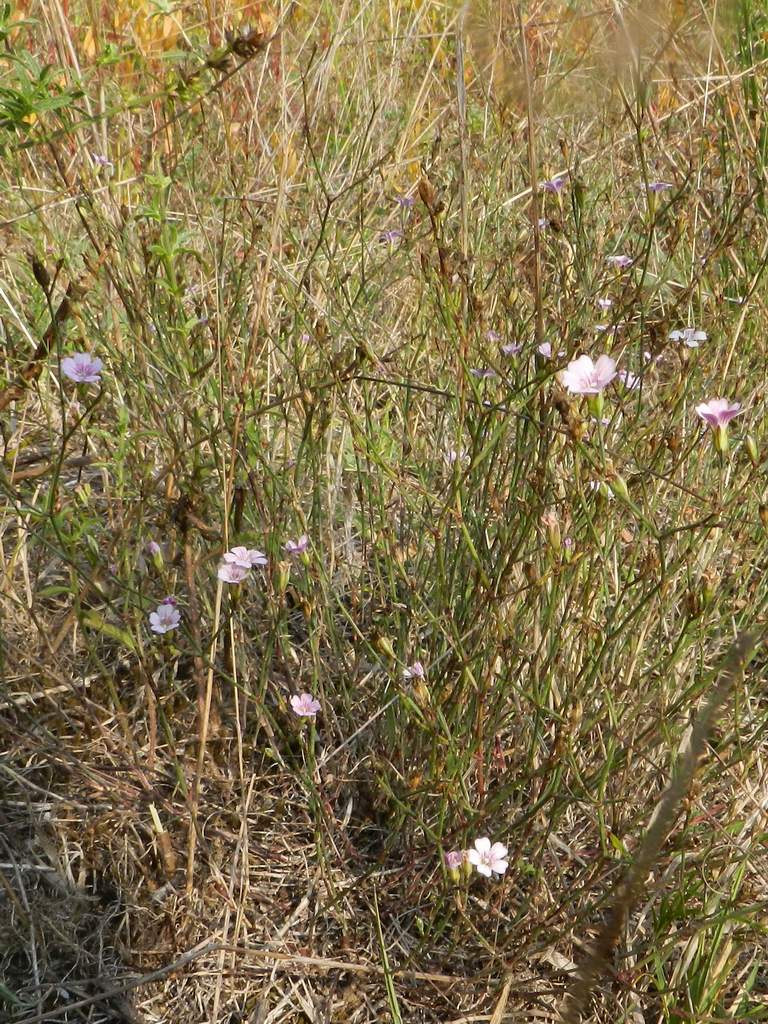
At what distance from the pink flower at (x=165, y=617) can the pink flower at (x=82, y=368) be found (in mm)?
342

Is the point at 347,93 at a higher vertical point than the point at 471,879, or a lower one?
higher

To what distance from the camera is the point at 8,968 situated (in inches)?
60.1

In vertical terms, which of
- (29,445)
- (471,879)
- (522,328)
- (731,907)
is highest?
(522,328)

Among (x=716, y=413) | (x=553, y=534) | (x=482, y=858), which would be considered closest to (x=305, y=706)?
(x=482, y=858)

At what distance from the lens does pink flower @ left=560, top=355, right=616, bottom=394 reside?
1284 millimetres

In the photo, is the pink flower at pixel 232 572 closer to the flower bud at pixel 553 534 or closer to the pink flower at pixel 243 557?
the pink flower at pixel 243 557

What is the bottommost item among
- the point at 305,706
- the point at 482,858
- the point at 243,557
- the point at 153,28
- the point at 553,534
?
the point at 482,858

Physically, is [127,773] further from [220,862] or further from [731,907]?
[731,907]

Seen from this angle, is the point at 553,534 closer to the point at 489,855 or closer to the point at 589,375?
the point at 589,375

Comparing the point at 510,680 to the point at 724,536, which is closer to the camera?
the point at 510,680

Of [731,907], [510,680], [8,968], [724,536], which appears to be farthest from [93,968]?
[724,536]

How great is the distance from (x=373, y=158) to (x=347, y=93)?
213 millimetres

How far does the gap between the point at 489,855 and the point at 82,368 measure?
90 centimetres

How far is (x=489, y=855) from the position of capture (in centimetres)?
146
